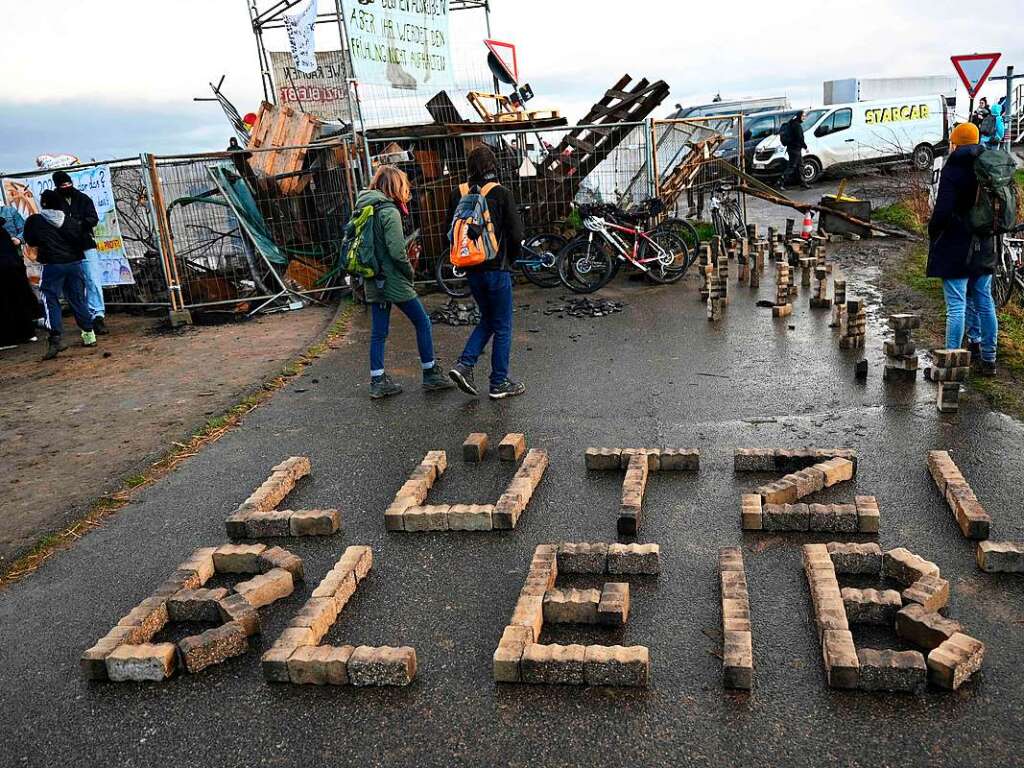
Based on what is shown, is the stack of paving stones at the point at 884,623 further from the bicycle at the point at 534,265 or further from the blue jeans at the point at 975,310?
the bicycle at the point at 534,265

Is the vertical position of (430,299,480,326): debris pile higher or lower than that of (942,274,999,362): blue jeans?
lower

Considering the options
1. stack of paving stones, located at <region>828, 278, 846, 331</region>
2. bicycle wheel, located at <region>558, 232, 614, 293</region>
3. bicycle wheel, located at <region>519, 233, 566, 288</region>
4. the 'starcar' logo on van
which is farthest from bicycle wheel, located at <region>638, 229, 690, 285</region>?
the 'starcar' logo on van

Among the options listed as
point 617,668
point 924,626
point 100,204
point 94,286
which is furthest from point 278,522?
point 100,204

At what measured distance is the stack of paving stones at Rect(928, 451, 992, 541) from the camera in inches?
162

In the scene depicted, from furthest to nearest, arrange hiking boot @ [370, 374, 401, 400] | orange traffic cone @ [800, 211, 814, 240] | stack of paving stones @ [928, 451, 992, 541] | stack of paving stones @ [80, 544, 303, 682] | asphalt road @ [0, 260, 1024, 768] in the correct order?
orange traffic cone @ [800, 211, 814, 240], hiking boot @ [370, 374, 401, 400], stack of paving stones @ [928, 451, 992, 541], stack of paving stones @ [80, 544, 303, 682], asphalt road @ [0, 260, 1024, 768]

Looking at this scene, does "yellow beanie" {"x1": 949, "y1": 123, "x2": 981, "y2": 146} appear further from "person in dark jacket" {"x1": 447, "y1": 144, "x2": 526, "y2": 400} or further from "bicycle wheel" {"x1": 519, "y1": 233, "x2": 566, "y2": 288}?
"bicycle wheel" {"x1": 519, "y1": 233, "x2": 566, "y2": 288}

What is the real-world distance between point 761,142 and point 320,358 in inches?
723

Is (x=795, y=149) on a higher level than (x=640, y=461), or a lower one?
higher

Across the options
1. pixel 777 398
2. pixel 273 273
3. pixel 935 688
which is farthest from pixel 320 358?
pixel 935 688

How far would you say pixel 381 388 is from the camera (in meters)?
7.37

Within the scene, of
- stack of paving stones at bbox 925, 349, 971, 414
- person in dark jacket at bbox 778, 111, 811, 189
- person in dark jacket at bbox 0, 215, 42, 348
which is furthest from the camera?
person in dark jacket at bbox 778, 111, 811, 189

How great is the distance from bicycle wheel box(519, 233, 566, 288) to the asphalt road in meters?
4.84

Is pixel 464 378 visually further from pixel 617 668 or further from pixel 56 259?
pixel 56 259

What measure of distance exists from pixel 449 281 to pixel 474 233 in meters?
5.56
